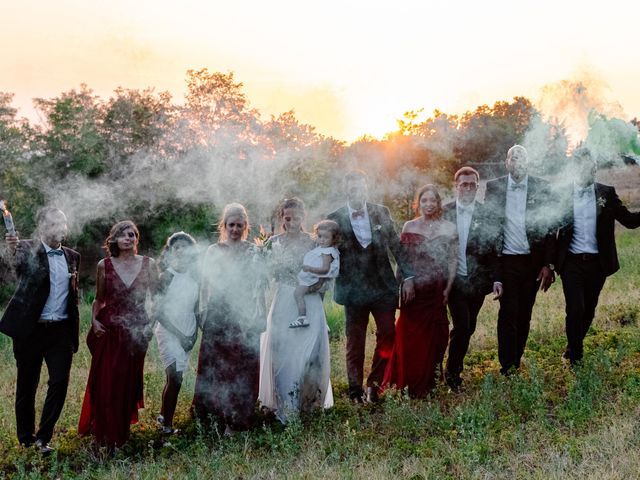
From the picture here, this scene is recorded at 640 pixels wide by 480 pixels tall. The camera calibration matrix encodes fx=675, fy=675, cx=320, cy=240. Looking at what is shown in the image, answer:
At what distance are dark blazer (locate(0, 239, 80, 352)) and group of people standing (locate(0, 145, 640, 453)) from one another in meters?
0.01

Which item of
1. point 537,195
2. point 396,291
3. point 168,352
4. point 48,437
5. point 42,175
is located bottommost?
point 48,437

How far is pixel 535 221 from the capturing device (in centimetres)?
703

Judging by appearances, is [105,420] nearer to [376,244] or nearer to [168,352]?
[168,352]

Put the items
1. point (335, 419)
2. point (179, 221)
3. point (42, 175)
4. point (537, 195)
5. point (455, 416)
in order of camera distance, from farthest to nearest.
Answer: point (42, 175) < point (179, 221) < point (537, 195) < point (335, 419) < point (455, 416)

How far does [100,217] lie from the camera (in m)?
18.9

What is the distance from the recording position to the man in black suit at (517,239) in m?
7.03

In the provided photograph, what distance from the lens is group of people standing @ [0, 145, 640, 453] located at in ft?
20.2

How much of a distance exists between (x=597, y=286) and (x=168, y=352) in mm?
4480

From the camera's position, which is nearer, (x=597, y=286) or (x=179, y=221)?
(x=597, y=286)

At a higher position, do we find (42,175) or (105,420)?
(42,175)

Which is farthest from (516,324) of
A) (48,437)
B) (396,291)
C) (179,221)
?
(179,221)

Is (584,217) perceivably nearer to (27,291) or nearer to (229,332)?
(229,332)

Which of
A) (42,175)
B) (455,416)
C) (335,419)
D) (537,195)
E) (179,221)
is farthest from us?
(42,175)

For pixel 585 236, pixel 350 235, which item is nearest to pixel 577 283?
pixel 585 236
